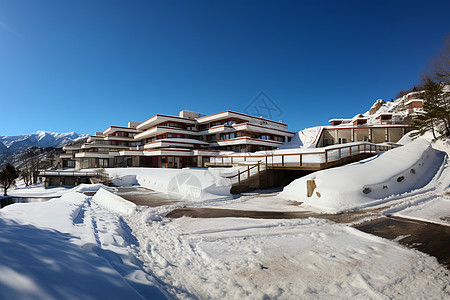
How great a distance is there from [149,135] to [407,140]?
47256 mm

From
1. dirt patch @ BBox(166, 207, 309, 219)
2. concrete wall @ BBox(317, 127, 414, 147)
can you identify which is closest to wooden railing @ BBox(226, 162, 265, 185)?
dirt patch @ BBox(166, 207, 309, 219)

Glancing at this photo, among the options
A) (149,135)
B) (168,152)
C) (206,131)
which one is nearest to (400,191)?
(168,152)

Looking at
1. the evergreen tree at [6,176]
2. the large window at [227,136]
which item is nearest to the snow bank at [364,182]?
the large window at [227,136]

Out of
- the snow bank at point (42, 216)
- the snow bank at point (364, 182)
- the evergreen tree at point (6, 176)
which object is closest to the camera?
the snow bank at point (42, 216)

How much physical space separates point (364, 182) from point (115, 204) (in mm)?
13482

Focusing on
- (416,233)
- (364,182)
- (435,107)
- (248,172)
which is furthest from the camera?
(435,107)

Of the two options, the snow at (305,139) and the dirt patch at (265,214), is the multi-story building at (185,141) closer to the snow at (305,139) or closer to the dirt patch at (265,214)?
the snow at (305,139)

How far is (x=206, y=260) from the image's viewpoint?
5012mm

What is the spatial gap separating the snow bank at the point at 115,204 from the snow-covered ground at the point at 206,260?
154cm

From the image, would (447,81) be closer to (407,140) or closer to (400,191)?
(407,140)

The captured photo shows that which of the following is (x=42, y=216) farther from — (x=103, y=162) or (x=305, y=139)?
(x=103, y=162)

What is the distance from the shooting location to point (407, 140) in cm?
3094

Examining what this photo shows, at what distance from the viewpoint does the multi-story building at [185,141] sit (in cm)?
3797

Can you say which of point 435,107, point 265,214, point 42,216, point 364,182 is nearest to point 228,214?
point 265,214
